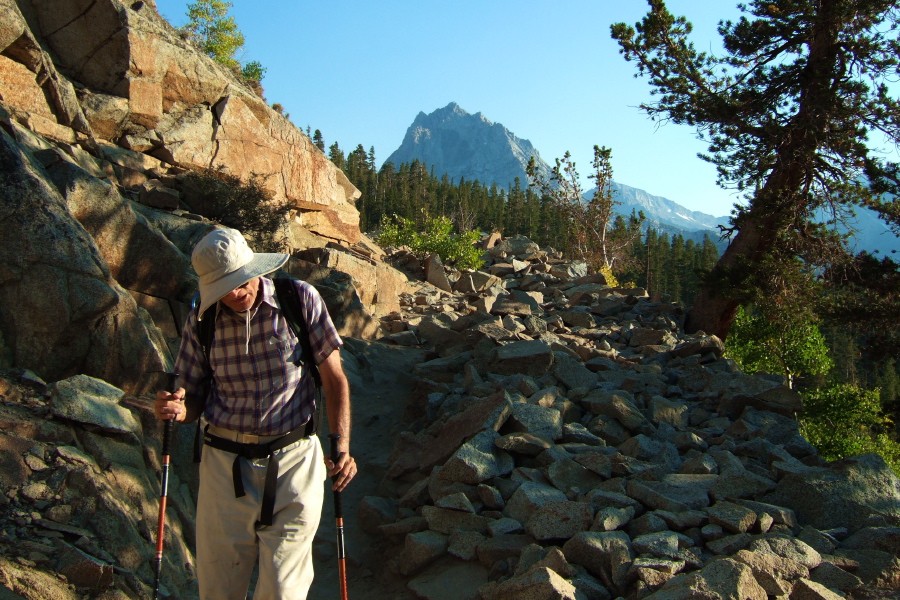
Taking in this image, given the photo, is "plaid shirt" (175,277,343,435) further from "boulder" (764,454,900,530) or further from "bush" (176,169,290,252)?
"bush" (176,169,290,252)

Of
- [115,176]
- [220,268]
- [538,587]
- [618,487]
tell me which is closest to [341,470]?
[220,268]

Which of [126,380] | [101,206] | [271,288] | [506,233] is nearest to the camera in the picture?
[271,288]

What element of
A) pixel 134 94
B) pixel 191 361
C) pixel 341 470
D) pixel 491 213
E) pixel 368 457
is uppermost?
pixel 491 213

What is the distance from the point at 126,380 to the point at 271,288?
11.6 feet

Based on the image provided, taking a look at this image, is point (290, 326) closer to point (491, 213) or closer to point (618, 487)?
point (618, 487)

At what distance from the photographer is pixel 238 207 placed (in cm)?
1358

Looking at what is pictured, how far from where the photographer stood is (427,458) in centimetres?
721

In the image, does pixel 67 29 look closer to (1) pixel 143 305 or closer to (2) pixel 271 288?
(1) pixel 143 305

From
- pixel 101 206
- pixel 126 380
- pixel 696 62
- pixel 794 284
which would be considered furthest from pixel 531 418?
pixel 696 62

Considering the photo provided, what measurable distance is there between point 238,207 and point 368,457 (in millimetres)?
7285

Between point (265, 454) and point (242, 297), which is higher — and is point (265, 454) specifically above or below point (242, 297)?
below

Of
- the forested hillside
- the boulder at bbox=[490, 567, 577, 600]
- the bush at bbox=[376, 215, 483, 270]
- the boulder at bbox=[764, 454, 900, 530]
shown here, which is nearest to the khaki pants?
the boulder at bbox=[490, 567, 577, 600]

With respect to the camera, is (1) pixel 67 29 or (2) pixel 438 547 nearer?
(2) pixel 438 547

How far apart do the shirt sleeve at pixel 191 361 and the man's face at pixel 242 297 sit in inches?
9.7
